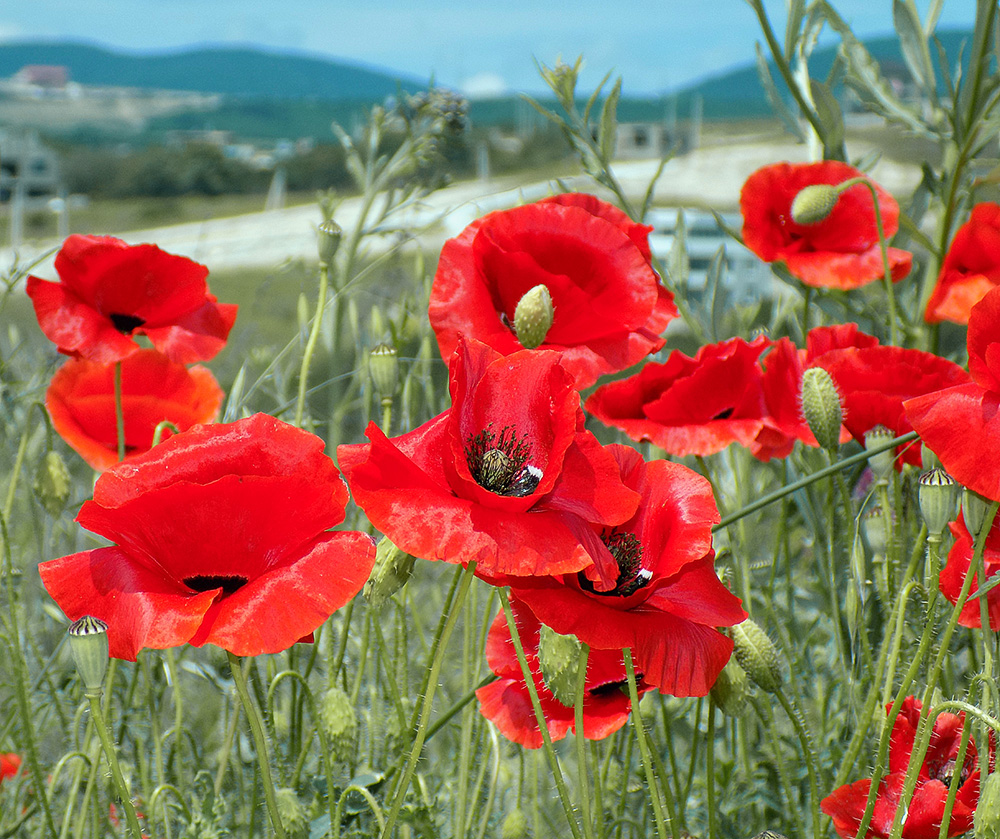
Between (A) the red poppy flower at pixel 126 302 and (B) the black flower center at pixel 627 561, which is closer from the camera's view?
(B) the black flower center at pixel 627 561

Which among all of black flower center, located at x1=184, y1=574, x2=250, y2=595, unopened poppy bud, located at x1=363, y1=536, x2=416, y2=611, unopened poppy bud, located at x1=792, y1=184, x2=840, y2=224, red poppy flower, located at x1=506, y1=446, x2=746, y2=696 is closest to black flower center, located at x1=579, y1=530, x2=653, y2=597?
red poppy flower, located at x1=506, y1=446, x2=746, y2=696

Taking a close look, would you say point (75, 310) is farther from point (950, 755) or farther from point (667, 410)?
Result: point (950, 755)

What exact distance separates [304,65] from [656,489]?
102 m

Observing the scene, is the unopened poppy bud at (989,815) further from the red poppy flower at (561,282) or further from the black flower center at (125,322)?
the black flower center at (125,322)

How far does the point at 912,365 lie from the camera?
91 centimetres

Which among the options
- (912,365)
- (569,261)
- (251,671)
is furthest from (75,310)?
(912,365)

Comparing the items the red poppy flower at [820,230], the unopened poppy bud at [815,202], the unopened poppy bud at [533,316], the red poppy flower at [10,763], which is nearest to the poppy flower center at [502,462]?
the unopened poppy bud at [533,316]

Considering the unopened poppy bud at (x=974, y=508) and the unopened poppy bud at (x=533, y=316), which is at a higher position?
the unopened poppy bud at (x=533, y=316)

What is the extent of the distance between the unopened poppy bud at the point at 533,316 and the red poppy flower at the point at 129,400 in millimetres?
493

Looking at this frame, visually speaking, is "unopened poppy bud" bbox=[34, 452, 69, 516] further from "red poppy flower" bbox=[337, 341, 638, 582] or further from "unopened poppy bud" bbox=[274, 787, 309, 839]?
"red poppy flower" bbox=[337, 341, 638, 582]

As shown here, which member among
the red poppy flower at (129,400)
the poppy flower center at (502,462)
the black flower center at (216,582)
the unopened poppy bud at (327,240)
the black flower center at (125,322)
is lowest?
the red poppy flower at (129,400)

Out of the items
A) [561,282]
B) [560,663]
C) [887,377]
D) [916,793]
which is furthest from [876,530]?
[560,663]

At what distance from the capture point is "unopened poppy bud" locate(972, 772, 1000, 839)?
566 millimetres

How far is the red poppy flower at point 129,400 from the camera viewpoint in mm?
1121
